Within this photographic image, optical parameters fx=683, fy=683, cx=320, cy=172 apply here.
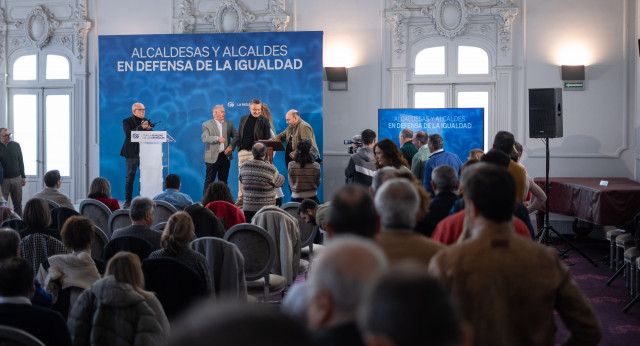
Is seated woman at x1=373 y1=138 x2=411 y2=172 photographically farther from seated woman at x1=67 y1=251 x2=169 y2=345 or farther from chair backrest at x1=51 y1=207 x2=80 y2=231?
seated woman at x1=67 y1=251 x2=169 y2=345

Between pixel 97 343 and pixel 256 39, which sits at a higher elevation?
pixel 256 39

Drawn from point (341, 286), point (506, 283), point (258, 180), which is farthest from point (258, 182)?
point (341, 286)

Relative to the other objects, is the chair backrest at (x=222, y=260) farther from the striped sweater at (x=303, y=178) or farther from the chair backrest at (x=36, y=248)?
the striped sweater at (x=303, y=178)

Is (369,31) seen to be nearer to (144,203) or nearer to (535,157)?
(535,157)

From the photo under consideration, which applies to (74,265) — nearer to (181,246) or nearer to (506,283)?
(181,246)

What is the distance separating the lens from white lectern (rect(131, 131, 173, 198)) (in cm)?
1123

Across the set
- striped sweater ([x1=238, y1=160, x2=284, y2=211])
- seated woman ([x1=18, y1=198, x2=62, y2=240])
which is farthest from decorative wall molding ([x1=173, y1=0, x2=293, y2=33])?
seated woman ([x1=18, y1=198, x2=62, y2=240])

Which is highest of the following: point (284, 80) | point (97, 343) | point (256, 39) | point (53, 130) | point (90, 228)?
point (256, 39)

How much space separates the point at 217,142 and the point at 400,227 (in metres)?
9.11

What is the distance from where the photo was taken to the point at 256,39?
1159 cm

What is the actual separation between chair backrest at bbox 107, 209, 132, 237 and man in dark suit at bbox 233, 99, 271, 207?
4.71 m

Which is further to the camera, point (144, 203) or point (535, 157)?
point (535, 157)

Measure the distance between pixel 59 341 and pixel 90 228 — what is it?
133 cm

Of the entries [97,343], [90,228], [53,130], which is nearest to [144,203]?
[90,228]
